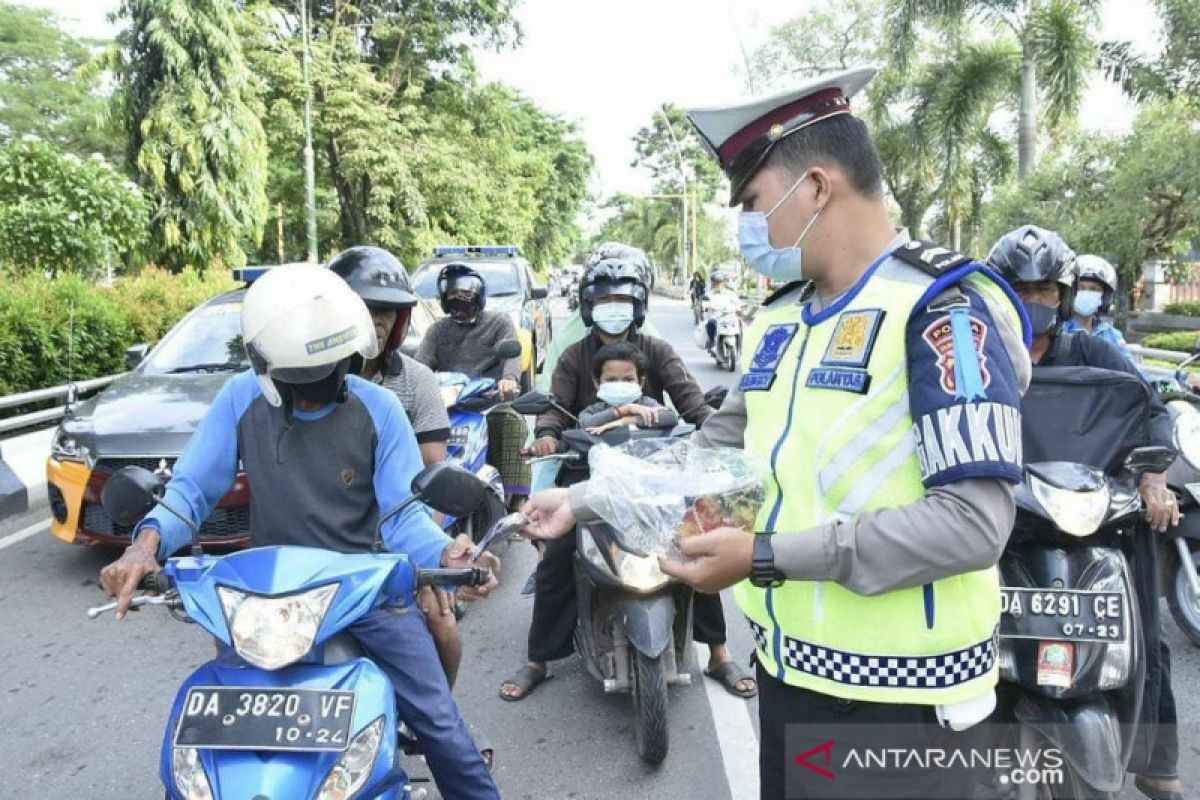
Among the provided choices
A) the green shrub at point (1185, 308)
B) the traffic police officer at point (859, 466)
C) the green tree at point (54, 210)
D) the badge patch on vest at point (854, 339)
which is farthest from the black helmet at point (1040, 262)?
the green shrub at point (1185, 308)

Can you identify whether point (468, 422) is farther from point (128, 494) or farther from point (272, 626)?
point (272, 626)

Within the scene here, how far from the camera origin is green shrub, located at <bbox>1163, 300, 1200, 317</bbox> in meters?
20.0

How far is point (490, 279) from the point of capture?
1250 cm

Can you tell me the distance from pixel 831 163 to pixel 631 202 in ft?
288

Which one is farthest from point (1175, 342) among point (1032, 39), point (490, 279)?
point (490, 279)

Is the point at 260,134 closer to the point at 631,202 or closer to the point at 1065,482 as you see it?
the point at 1065,482

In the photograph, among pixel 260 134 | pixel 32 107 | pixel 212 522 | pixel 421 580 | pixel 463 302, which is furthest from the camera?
pixel 32 107

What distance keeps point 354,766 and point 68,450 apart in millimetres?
4434

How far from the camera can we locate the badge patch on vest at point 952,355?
1.43m

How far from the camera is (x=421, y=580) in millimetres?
2293

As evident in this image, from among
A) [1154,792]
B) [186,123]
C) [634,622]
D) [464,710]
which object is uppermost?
[186,123]

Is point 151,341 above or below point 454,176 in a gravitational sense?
below

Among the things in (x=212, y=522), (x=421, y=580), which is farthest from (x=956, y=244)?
(x=421, y=580)

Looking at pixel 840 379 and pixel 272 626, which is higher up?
pixel 840 379
